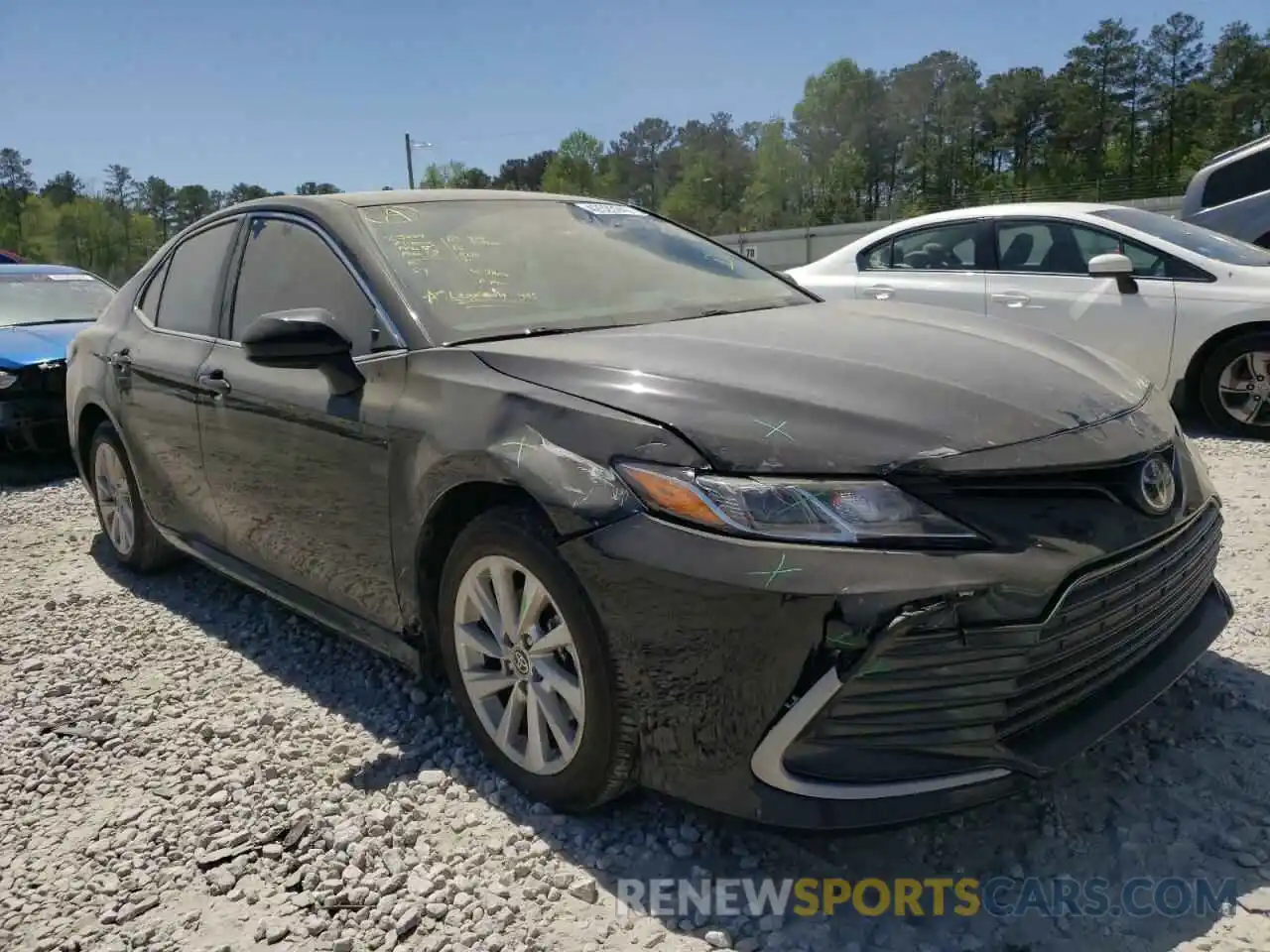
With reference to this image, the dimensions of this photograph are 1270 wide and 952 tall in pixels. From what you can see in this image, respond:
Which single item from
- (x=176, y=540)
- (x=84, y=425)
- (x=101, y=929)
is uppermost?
(x=84, y=425)

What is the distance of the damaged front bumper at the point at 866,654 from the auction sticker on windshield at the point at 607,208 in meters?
1.88

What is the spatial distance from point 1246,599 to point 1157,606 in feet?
5.01

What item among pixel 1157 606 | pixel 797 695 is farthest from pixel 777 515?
pixel 1157 606

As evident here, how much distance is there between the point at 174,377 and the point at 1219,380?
552cm

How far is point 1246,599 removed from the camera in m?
3.46

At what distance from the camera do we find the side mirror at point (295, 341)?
8.93 ft

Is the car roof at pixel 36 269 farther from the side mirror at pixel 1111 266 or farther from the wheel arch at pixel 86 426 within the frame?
the side mirror at pixel 1111 266

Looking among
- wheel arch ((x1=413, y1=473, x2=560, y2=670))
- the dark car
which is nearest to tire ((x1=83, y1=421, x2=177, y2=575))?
the dark car

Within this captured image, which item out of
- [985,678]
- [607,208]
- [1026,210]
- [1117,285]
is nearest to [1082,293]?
[1117,285]

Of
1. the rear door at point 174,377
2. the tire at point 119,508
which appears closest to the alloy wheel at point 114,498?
the tire at point 119,508

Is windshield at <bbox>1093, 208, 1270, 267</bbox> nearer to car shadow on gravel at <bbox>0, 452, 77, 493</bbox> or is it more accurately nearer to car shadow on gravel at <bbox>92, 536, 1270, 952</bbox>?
car shadow on gravel at <bbox>92, 536, 1270, 952</bbox>

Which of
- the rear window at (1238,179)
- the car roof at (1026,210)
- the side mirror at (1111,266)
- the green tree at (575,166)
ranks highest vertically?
the green tree at (575,166)

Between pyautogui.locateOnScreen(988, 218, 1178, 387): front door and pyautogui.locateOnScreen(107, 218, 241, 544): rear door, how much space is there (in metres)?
4.62

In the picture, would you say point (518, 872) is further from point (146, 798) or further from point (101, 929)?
point (146, 798)
